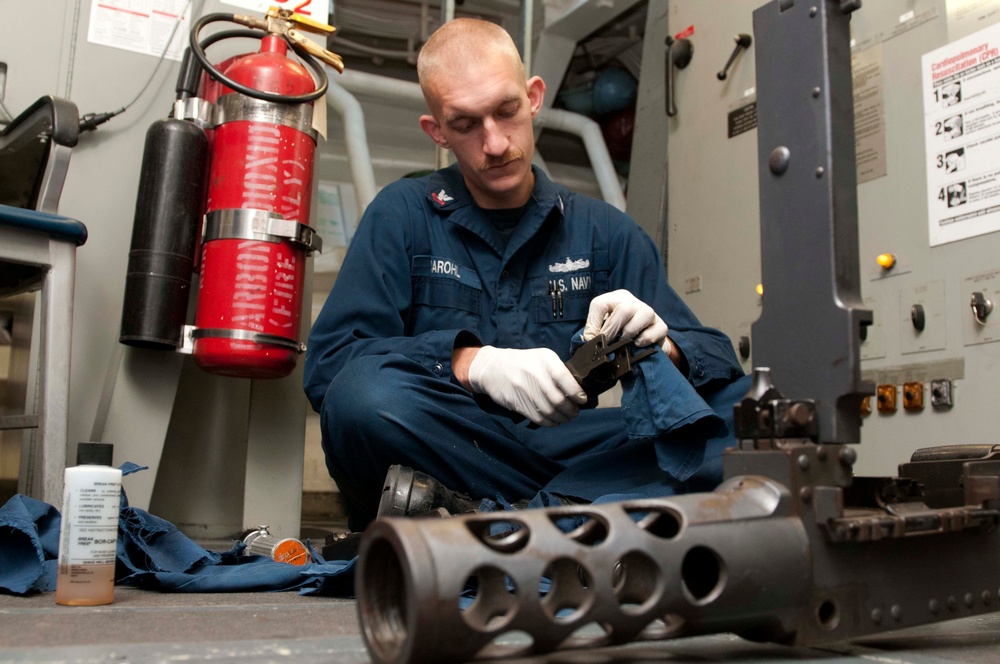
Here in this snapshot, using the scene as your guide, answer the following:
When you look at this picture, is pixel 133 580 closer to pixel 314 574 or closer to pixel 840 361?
pixel 314 574

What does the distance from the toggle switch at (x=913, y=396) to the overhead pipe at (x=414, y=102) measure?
1.28 meters

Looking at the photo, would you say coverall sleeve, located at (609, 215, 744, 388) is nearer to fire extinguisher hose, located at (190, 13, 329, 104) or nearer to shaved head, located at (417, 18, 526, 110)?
shaved head, located at (417, 18, 526, 110)

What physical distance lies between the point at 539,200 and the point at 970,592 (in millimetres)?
1008

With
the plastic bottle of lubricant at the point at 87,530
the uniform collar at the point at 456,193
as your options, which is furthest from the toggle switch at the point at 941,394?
the plastic bottle of lubricant at the point at 87,530

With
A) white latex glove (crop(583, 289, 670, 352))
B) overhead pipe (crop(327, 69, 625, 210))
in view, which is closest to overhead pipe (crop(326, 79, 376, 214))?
overhead pipe (crop(327, 69, 625, 210))

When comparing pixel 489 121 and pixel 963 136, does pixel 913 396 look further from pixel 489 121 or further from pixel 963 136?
pixel 489 121

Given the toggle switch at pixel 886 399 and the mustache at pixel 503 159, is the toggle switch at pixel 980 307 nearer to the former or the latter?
the toggle switch at pixel 886 399

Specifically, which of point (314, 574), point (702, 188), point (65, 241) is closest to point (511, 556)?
point (314, 574)

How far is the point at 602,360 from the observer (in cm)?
110

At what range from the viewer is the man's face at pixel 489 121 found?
145cm

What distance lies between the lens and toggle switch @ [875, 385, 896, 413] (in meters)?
1.94

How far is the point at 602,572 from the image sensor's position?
55 centimetres

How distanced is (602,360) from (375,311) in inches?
17.8

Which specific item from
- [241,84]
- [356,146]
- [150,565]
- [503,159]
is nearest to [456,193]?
[503,159]
